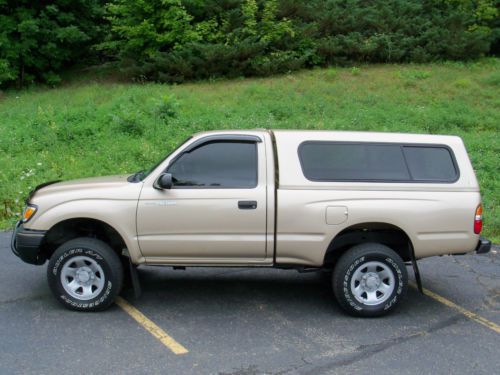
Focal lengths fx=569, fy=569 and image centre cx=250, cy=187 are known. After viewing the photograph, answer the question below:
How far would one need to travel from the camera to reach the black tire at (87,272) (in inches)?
218

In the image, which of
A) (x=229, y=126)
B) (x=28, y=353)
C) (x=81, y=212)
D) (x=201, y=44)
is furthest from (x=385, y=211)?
(x=201, y=44)

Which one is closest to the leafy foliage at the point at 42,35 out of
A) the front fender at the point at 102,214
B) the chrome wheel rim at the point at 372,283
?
the front fender at the point at 102,214

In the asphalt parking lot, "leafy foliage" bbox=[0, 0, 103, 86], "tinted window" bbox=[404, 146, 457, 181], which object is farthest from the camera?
"leafy foliage" bbox=[0, 0, 103, 86]

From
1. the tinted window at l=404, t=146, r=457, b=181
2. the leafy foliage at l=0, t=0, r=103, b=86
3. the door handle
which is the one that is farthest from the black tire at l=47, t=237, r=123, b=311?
the leafy foliage at l=0, t=0, r=103, b=86

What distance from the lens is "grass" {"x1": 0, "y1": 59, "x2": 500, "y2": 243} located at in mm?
11367

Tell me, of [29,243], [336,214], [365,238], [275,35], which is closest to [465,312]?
[365,238]

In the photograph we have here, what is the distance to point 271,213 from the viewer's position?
546 centimetres

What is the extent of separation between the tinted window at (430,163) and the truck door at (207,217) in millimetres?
1523

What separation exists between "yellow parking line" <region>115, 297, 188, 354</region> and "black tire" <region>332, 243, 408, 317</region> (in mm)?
1674

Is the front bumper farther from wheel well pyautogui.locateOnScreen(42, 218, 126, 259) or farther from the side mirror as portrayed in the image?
the side mirror

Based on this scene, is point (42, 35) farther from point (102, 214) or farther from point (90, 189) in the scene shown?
point (102, 214)

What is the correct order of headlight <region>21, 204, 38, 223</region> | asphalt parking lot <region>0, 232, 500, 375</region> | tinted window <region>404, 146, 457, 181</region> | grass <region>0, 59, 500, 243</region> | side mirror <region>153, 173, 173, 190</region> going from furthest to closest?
grass <region>0, 59, 500, 243</region> → tinted window <region>404, 146, 457, 181</region> → headlight <region>21, 204, 38, 223</region> → side mirror <region>153, 173, 173, 190</region> → asphalt parking lot <region>0, 232, 500, 375</region>

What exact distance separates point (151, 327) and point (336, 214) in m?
2.05

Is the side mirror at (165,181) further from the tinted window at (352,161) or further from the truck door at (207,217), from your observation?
the tinted window at (352,161)
